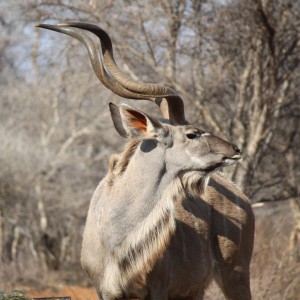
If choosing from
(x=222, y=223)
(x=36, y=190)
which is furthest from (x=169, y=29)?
(x=36, y=190)

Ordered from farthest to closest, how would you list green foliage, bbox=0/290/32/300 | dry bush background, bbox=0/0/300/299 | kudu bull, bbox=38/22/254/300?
1. dry bush background, bbox=0/0/300/299
2. kudu bull, bbox=38/22/254/300
3. green foliage, bbox=0/290/32/300

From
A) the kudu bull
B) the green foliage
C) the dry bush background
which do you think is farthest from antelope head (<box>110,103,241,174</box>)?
the dry bush background

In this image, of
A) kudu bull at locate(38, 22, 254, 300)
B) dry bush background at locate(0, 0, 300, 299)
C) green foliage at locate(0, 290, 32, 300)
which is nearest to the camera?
green foliage at locate(0, 290, 32, 300)

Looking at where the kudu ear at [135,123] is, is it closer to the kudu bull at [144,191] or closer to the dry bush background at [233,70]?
the kudu bull at [144,191]

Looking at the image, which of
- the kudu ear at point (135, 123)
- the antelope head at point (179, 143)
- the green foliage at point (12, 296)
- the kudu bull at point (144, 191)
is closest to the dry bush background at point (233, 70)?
the kudu bull at point (144, 191)

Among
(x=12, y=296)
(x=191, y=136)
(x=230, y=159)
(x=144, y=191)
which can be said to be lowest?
(x=12, y=296)

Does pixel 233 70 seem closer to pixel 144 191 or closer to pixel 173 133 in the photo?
pixel 173 133

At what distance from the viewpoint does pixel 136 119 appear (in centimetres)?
659

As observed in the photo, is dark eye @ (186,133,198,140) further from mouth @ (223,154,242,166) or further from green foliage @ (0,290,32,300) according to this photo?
green foliage @ (0,290,32,300)

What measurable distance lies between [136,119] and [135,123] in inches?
1.1

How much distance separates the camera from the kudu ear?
6539mm

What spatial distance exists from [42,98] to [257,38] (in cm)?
1310

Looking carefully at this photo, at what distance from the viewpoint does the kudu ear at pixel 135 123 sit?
6.54m

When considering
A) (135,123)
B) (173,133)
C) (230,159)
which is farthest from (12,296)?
(230,159)
